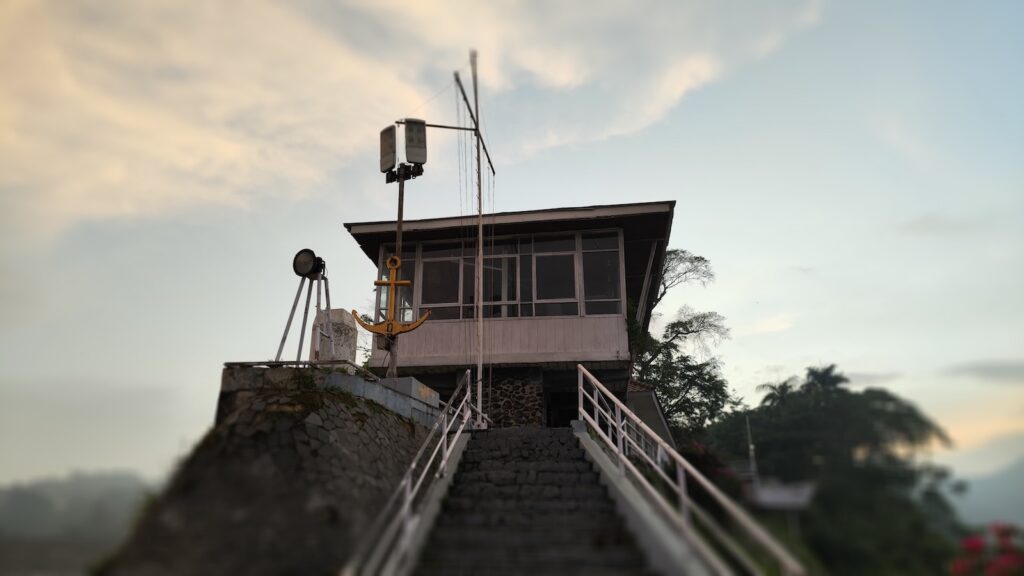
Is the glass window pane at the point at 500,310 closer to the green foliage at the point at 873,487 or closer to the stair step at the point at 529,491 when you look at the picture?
the stair step at the point at 529,491

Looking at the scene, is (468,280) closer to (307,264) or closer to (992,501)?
(307,264)

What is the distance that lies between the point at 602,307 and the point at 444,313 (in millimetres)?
3627

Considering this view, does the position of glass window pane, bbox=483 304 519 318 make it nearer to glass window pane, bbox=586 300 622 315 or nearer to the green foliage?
glass window pane, bbox=586 300 622 315

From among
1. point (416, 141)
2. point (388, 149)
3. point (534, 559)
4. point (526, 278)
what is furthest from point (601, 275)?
point (534, 559)

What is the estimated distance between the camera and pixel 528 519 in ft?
22.0

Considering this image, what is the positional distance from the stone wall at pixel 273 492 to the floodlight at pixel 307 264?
9.64 feet

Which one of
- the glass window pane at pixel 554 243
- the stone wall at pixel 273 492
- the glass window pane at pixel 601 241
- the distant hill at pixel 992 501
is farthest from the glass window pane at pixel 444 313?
the distant hill at pixel 992 501

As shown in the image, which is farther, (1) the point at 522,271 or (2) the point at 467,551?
(1) the point at 522,271

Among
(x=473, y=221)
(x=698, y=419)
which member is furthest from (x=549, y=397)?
(x=698, y=419)

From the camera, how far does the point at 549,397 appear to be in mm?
17844

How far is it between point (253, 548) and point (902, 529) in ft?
16.1

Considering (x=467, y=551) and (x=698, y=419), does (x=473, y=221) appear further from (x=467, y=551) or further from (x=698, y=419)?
(x=698, y=419)

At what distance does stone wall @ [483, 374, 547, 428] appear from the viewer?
14.1m

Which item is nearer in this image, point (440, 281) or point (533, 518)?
point (533, 518)
